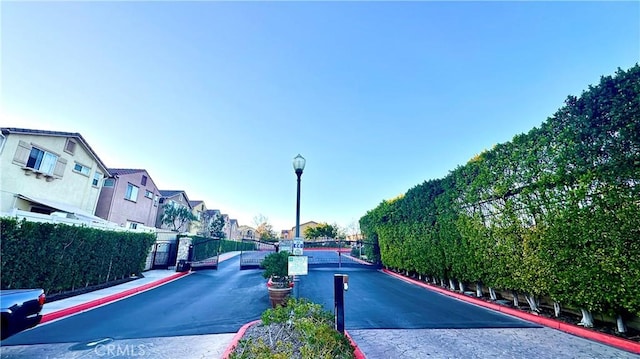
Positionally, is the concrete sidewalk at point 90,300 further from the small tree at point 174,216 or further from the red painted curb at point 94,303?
the small tree at point 174,216

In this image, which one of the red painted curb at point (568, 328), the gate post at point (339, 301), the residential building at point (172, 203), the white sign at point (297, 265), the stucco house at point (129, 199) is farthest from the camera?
the residential building at point (172, 203)

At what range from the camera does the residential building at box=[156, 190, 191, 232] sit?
26.8 m

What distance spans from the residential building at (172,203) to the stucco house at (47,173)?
30.9ft

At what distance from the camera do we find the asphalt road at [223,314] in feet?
16.2

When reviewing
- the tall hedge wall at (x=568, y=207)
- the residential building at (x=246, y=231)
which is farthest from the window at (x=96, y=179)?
the residential building at (x=246, y=231)

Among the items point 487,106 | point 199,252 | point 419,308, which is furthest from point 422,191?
point 199,252

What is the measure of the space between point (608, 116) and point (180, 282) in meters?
14.8

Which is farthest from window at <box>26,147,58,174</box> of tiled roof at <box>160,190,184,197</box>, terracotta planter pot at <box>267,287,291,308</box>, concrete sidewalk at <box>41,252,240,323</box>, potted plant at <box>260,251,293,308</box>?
terracotta planter pot at <box>267,287,291,308</box>

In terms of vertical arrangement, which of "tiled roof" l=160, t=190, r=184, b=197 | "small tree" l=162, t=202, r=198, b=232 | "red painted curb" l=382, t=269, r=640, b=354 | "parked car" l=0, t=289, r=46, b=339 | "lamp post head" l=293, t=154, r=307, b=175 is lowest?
"red painted curb" l=382, t=269, r=640, b=354

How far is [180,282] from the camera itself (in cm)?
1126

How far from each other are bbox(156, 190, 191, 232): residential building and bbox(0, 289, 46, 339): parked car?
1021 inches

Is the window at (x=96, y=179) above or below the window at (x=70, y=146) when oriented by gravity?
below

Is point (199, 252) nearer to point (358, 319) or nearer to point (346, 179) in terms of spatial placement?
point (346, 179)

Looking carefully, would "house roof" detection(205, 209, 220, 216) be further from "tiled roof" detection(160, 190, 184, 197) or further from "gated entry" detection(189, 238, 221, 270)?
"gated entry" detection(189, 238, 221, 270)
